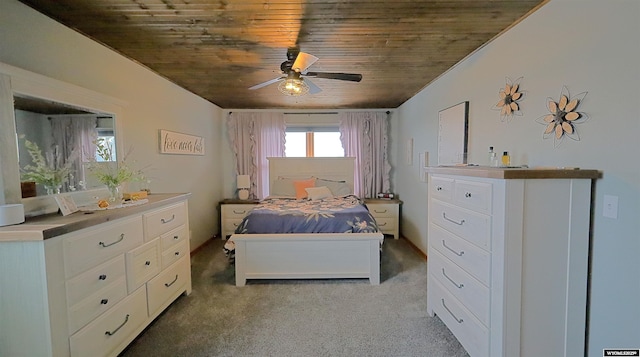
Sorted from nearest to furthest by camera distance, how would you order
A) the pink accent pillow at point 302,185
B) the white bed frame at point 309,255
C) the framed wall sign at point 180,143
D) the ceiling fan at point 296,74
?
the ceiling fan at point 296,74
the white bed frame at point 309,255
the framed wall sign at point 180,143
the pink accent pillow at point 302,185

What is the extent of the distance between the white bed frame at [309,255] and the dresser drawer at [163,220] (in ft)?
1.99

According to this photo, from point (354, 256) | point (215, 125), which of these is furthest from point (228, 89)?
point (354, 256)

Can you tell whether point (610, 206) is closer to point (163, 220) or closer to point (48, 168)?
point (163, 220)

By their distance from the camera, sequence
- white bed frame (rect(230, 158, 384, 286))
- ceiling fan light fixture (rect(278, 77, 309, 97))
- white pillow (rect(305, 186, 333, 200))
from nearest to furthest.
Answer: ceiling fan light fixture (rect(278, 77, 309, 97)) → white bed frame (rect(230, 158, 384, 286)) → white pillow (rect(305, 186, 333, 200))

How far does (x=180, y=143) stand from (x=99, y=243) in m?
2.18

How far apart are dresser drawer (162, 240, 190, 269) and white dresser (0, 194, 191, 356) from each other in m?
0.04

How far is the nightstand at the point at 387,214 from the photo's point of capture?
4539mm

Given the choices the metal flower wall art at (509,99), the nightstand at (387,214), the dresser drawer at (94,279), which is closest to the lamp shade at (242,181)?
the nightstand at (387,214)

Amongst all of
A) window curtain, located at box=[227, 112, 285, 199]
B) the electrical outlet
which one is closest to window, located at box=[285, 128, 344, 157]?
window curtain, located at box=[227, 112, 285, 199]

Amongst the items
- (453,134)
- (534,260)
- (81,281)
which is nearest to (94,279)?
(81,281)

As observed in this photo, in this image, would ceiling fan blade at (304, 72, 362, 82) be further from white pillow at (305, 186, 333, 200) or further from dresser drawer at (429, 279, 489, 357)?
white pillow at (305, 186, 333, 200)

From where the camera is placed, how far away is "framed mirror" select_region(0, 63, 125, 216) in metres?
1.49

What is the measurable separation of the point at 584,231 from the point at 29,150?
10.6 feet

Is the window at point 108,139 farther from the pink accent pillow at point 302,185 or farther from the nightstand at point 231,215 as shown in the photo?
the pink accent pillow at point 302,185
